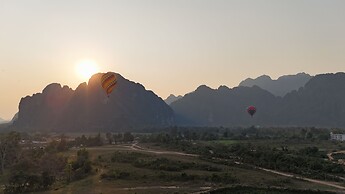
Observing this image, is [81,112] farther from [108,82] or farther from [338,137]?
[108,82]

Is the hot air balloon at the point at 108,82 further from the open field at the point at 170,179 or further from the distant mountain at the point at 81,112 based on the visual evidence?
the distant mountain at the point at 81,112

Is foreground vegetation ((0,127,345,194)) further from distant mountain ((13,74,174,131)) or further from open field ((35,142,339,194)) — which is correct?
distant mountain ((13,74,174,131))

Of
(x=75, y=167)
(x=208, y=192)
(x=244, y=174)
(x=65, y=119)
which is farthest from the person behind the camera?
(x=65, y=119)

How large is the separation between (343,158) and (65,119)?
142866mm

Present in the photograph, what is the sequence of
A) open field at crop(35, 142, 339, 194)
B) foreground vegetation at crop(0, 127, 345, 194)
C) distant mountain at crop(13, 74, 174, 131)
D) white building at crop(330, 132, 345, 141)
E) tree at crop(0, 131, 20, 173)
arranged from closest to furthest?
open field at crop(35, 142, 339, 194) < foreground vegetation at crop(0, 127, 345, 194) < tree at crop(0, 131, 20, 173) < white building at crop(330, 132, 345, 141) < distant mountain at crop(13, 74, 174, 131)

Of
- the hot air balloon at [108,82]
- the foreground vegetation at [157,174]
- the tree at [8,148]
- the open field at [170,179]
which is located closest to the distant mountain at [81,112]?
the hot air balloon at [108,82]

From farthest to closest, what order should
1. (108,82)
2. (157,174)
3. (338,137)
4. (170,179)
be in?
1. (338,137)
2. (108,82)
3. (157,174)
4. (170,179)

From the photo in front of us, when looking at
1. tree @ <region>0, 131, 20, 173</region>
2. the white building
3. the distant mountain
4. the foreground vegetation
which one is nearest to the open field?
the foreground vegetation

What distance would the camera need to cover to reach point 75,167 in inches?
1789

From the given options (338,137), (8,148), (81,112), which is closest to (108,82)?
(8,148)

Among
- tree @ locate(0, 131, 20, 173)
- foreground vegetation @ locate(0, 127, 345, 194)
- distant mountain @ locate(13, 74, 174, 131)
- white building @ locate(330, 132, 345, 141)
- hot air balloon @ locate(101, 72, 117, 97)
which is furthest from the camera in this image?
distant mountain @ locate(13, 74, 174, 131)

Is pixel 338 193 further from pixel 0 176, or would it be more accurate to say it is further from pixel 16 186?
pixel 0 176

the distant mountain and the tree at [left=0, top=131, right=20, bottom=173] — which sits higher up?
the distant mountain

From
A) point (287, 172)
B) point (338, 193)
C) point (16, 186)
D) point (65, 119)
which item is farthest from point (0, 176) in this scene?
point (65, 119)
